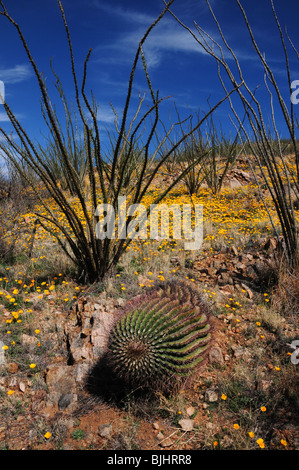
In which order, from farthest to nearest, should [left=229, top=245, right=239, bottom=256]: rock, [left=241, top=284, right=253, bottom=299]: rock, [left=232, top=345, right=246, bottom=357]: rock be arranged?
[left=229, top=245, right=239, bottom=256]: rock
[left=241, top=284, right=253, bottom=299]: rock
[left=232, top=345, right=246, bottom=357]: rock

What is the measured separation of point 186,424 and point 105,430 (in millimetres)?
642

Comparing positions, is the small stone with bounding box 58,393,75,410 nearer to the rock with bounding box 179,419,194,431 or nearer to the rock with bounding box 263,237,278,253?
the rock with bounding box 179,419,194,431

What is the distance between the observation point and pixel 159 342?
7.96 feet

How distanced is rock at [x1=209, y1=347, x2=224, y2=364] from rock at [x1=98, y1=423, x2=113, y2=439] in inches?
43.1

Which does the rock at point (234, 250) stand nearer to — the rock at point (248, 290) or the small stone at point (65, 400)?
the rock at point (248, 290)

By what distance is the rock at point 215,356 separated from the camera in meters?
2.79

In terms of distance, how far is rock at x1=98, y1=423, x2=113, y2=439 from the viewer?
224 cm

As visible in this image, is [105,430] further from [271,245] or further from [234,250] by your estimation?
[271,245]

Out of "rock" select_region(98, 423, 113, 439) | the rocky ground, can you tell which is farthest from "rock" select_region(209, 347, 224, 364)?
"rock" select_region(98, 423, 113, 439)

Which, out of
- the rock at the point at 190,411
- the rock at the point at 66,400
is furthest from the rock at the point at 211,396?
the rock at the point at 66,400

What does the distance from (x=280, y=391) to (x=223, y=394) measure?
468 mm

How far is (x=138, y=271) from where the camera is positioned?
4.42 metres

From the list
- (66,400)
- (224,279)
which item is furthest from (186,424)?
(224,279)
